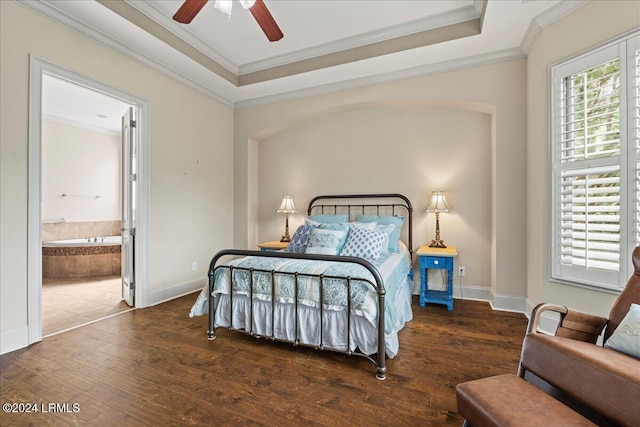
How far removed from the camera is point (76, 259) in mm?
5020

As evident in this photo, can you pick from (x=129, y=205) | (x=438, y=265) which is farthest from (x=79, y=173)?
(x=438, y=265)

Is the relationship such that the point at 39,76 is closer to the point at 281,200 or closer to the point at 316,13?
the point at 316,13

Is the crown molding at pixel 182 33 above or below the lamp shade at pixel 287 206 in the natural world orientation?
above

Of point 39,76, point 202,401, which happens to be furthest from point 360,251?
point 39,76

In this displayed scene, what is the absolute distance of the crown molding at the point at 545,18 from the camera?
8.02 ft

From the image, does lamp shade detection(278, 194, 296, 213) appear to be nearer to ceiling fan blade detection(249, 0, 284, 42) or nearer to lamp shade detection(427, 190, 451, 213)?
lamp shade detection(427, 190, 451, 213)

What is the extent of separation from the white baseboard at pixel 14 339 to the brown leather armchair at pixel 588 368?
3646mm

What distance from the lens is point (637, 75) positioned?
208cm

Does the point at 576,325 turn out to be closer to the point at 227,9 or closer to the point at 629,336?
the point at 629,336

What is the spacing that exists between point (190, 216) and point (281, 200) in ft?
4.67

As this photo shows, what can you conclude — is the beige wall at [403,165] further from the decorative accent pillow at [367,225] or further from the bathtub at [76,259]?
the bathtub at [76,259]

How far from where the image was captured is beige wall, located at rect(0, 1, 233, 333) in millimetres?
2322

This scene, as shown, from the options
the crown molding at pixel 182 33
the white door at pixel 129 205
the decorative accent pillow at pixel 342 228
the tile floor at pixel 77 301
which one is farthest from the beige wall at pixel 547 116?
the tile floor at pixel 77 301

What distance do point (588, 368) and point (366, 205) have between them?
3122mm
